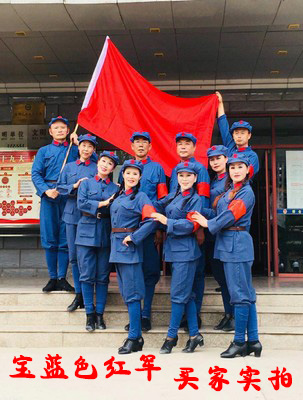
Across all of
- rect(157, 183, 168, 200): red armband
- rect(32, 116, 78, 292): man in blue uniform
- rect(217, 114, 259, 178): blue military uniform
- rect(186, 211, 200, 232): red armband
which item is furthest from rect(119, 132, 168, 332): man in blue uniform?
rect(32, 116, 78, 292): man in blue uniform

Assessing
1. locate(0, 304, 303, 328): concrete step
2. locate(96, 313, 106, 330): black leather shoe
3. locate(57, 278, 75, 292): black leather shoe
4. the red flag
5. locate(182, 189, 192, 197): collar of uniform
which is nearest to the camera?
locate(182, 189, 192, 197): collar of uniform

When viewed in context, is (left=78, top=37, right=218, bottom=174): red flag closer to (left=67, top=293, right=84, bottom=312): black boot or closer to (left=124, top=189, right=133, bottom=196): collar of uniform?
(left=124, top=189, right=133, bottom=196): collar of uniform

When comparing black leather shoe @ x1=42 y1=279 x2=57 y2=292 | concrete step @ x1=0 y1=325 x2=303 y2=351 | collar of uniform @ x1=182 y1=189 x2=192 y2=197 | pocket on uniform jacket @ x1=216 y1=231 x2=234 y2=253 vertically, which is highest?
collar of uniform @ x1=182 y1=189 x2=192 y2=197

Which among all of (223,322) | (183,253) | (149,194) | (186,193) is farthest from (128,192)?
(223,322)

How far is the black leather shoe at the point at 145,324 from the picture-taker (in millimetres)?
4957

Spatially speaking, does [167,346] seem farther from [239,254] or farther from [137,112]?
[137,112]

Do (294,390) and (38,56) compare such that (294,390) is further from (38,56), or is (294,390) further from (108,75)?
(38,56)

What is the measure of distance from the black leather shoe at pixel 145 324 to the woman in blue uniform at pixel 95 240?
0.40 m

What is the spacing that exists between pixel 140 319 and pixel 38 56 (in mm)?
4480

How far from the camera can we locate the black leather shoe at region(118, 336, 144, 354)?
14.9 feet

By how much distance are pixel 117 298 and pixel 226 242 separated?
5.63ft

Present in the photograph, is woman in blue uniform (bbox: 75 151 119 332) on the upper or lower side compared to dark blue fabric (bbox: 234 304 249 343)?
upper

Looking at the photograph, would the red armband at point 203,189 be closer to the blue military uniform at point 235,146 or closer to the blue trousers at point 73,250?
the blue military uniform at point 235,146

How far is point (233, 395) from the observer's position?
355cm
